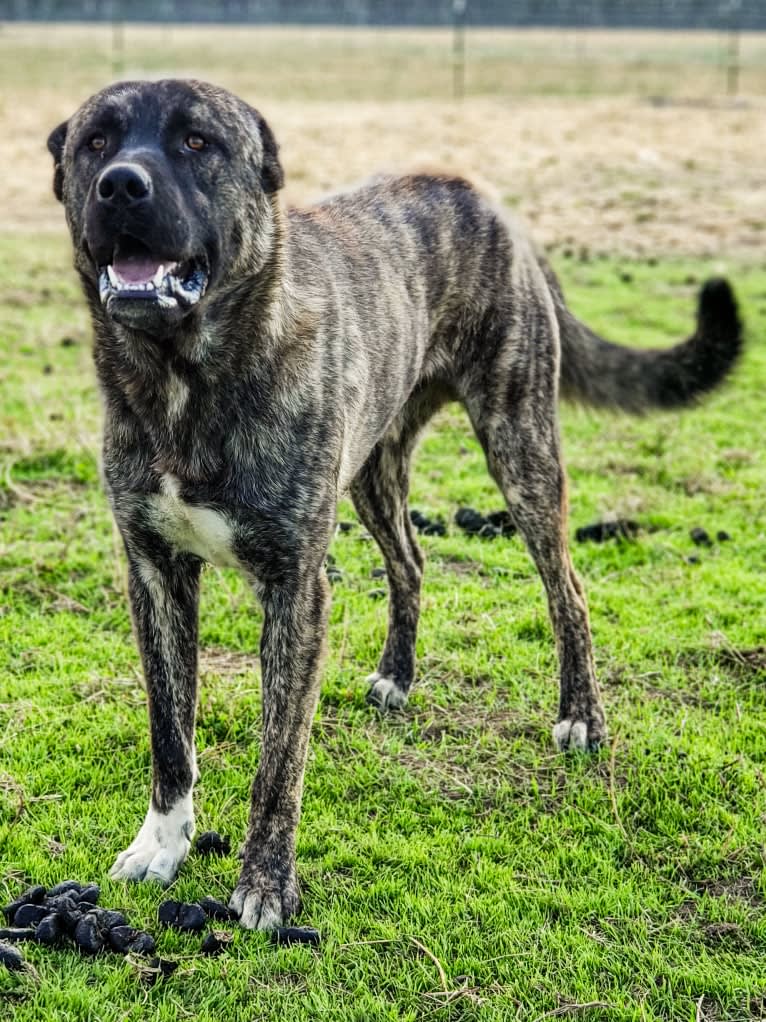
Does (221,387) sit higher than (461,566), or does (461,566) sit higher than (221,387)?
(221,387)

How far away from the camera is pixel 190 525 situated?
350cm

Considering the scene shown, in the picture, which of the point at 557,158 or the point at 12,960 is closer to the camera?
the point at 12,960

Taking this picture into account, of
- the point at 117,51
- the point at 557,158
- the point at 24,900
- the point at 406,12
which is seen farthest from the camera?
the point at 406,12

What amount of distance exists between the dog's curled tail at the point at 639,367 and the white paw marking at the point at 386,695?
1.45 m

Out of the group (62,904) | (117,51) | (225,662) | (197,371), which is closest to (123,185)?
(197,371)

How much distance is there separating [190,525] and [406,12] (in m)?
47.0

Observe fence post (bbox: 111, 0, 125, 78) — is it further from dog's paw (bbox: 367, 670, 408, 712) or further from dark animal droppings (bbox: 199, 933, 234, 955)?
dark animal droppings (bbox: 199, 933, 234, 955)

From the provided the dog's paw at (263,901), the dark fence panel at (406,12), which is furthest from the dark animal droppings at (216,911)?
the dark fence panel at (406,12)

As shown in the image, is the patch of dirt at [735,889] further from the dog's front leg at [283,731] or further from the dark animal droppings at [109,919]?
the dark animal droppings at [109,919]

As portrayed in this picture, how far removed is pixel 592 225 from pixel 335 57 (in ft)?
86.2

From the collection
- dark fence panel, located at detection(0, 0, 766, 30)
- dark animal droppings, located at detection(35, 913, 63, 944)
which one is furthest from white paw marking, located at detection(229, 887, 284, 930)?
dark fence panel, located at detection(0, 0, 766, 30)

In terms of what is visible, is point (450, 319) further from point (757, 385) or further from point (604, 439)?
point (757, 385)

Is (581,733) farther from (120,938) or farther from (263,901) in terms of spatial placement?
(120,938)

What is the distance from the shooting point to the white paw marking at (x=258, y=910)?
11.2 ft
